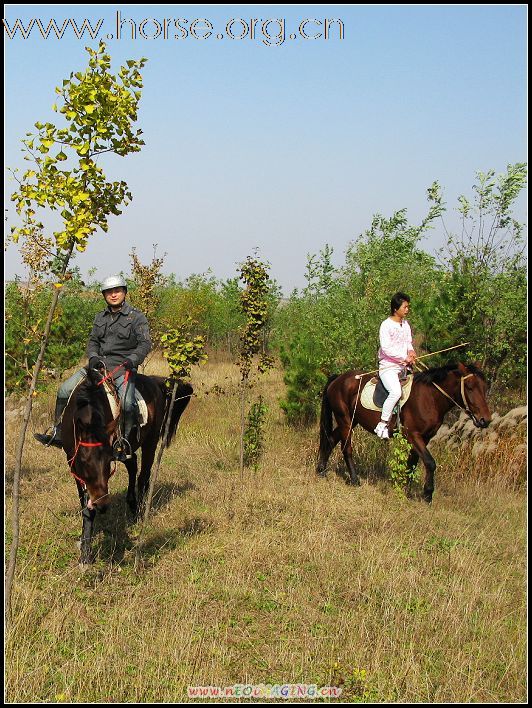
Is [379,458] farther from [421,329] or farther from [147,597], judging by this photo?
[147,597]

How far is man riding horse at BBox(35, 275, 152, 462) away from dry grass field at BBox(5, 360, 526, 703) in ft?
4.41

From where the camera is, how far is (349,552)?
6.57 m

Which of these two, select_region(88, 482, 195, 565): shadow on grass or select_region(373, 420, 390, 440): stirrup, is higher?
select_region(373, 420, 390, 440): stirrup

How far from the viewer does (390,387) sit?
9312 mm

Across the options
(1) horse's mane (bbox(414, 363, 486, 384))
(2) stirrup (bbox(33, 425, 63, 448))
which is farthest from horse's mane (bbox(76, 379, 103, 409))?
(1) horse's mane (bbox(414, 363, 486, 384))

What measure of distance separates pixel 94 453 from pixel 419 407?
18.1ft

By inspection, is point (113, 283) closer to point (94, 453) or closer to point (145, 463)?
point (94, 453)

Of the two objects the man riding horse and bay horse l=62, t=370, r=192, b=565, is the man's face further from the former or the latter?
bay horse l=62, t=370, r=192, b=565

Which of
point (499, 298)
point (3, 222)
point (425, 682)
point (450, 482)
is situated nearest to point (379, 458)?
point (450, 482)

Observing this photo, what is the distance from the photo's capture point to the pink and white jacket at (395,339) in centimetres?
911

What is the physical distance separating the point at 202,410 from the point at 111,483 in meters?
6.02

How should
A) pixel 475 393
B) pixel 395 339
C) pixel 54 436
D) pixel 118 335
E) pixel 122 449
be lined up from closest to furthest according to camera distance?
1. pixel 122 449
2. pixel 54 436
3. pixel 118 335
4. pixel 475 393
5. pixel 395 339

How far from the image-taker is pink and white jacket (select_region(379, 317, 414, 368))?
9109mm

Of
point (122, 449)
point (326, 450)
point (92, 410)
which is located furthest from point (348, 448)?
point (92, 410)
